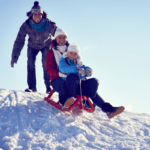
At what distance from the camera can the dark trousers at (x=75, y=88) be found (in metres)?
2.51

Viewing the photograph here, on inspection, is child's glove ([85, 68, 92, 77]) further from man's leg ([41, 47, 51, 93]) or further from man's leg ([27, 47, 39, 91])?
man's leg ([27, 47, 39, 91])

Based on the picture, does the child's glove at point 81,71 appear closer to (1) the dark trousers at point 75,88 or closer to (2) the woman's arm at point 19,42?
(1) the dark trousers at point 75,88

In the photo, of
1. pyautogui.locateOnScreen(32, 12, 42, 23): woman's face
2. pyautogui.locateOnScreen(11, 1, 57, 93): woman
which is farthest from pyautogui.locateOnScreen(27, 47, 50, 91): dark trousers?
pyautogui.locateOnScreen(32, 12, 42, 23): woman's face

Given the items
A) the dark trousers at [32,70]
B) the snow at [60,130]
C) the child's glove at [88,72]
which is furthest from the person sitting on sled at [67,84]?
the dark trousers at [32,70]

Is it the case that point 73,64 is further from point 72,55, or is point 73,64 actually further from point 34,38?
point 34,38

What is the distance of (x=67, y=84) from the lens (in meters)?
2.57

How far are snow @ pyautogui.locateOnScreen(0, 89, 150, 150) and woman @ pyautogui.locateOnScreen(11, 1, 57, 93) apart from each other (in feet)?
4.16

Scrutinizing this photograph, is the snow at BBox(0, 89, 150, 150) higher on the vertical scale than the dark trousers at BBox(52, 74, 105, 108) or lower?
lower

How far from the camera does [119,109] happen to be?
2.43 m

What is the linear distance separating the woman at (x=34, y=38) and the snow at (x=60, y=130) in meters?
1.27

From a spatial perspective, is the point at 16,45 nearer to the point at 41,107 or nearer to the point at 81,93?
the point at 41,107

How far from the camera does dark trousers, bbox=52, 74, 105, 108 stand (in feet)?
A: 8.25

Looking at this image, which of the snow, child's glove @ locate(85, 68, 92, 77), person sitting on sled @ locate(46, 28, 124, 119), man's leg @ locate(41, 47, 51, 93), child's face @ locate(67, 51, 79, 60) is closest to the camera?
the snow

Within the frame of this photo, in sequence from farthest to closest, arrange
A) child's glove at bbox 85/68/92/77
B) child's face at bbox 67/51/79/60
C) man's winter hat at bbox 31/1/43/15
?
man's winter hat at bbox 31/1/43/15, child's face at bbox 67/51/79/60, child's glove at bbox 85/68/92/77
